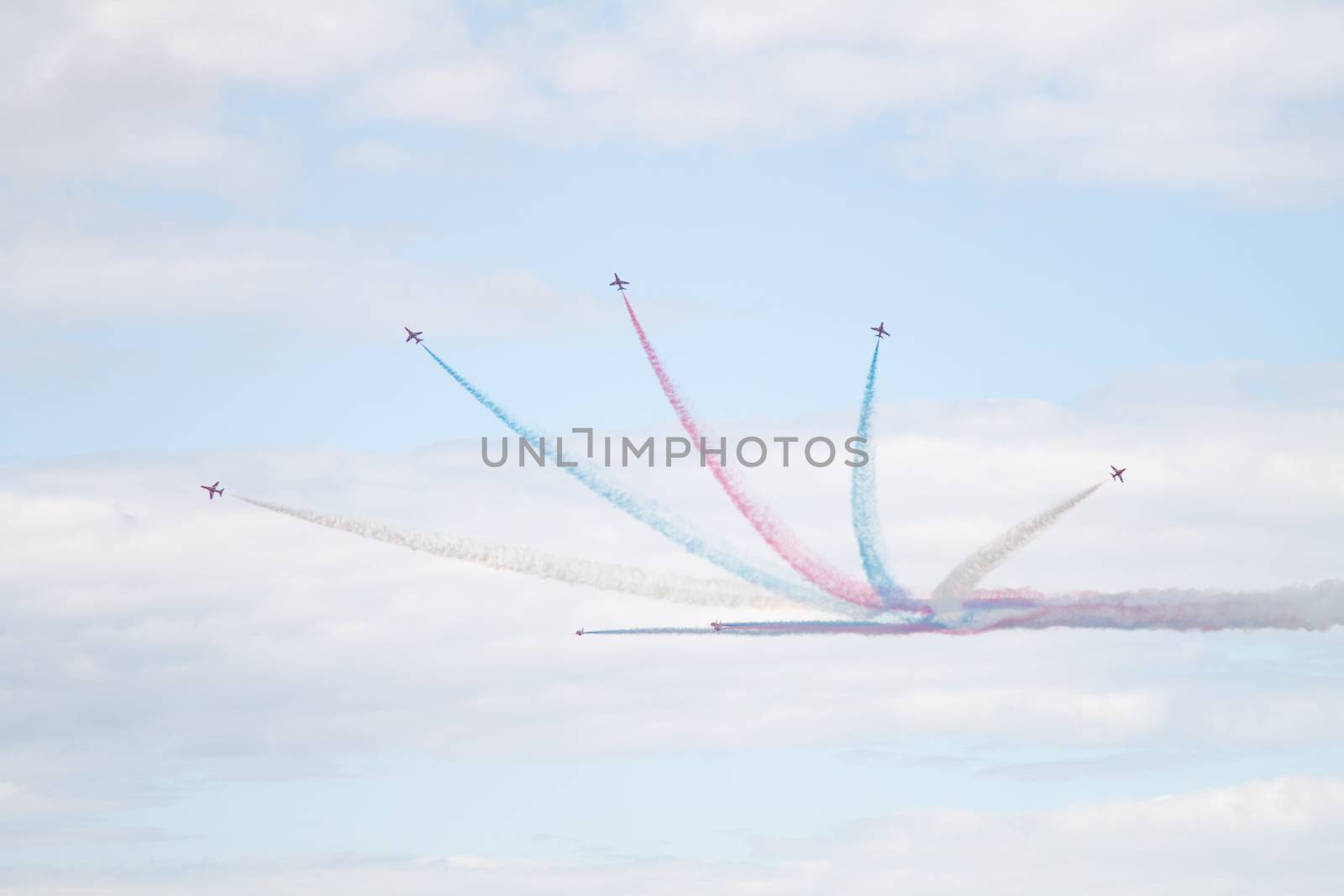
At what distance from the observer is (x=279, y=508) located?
199 metres

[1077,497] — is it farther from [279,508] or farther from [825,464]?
[279,508]

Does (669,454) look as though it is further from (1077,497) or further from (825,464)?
(1077,497)

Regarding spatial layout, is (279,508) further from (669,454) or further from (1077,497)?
(1077,497)

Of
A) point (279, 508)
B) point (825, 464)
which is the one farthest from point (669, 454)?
point (279, 508)

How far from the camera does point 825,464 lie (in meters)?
198

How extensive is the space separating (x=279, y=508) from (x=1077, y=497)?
178ft

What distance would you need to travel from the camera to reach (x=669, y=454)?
199 m

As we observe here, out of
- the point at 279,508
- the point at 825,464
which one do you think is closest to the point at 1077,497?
the point at 825,464

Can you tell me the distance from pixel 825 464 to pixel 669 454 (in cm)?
1057

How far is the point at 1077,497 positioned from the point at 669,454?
27.9 meters

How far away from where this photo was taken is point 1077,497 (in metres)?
200

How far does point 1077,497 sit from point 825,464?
1735 cm

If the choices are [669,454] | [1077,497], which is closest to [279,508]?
[669,454]
